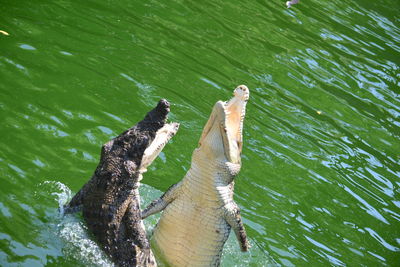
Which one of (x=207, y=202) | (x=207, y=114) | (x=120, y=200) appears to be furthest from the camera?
(x=207, y=114)

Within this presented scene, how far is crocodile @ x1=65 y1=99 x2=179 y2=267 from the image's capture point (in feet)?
21.9

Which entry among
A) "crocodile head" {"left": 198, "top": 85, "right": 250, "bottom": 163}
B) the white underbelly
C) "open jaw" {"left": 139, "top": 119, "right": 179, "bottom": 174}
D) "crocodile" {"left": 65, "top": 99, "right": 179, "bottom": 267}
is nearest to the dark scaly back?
"crocodile" {"left": 65, "top": 99, "right": 179, "bottom": 267}

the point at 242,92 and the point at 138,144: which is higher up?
the point at 242,92

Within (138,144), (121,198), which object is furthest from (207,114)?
(121,198)

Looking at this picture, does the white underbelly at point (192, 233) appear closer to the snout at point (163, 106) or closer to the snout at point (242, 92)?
the snout at point (163, 106)

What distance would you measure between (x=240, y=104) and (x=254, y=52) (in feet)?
Result: 20.9

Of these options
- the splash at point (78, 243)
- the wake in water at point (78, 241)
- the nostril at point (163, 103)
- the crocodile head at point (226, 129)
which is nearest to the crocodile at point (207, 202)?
the crocodile head at point (226, 129)

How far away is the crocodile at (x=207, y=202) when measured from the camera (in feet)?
22.6

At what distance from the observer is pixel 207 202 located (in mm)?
6988

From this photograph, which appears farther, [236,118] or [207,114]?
[207,114]

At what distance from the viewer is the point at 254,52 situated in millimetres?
13281

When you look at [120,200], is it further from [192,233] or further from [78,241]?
[192,233]

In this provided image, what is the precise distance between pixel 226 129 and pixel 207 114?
3.62 m

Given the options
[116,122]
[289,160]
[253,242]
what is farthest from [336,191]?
[116,122]
